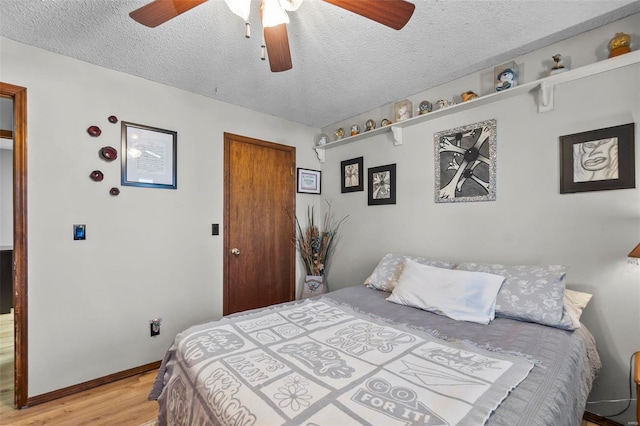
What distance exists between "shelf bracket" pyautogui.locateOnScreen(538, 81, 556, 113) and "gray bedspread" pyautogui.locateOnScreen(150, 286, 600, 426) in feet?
4.61

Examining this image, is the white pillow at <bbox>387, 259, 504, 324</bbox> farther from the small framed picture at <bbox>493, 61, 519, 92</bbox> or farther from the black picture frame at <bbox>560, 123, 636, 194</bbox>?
the small framed picture at <bbox>493, 61, 519, 92</bbox>

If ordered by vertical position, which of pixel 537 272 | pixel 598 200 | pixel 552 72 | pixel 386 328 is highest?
pixel 552 72

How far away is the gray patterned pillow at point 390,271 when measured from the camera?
221cm

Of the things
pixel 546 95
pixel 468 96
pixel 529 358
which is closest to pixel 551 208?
pixel 546 95

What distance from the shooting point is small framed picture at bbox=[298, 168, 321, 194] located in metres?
3.34

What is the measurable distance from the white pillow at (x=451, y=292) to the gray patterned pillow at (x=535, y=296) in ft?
0.21

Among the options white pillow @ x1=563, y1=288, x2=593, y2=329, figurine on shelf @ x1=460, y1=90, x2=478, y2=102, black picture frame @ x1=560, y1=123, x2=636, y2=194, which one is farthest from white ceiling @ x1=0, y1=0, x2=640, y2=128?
white pillow @ x1=563, y1=288, x2=593, y2=329

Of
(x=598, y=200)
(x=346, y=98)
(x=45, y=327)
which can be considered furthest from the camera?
(x=346, y=98)

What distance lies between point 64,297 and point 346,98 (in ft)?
9.18

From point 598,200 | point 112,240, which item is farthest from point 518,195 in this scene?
point 112,240

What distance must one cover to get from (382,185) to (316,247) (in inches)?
42.5

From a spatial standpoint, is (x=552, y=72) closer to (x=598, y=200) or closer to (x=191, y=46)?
(x=598, y=200)

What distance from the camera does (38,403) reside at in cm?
185

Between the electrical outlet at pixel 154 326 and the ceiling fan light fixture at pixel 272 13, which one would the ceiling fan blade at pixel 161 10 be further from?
the electrical outlet at pixel 154 326
